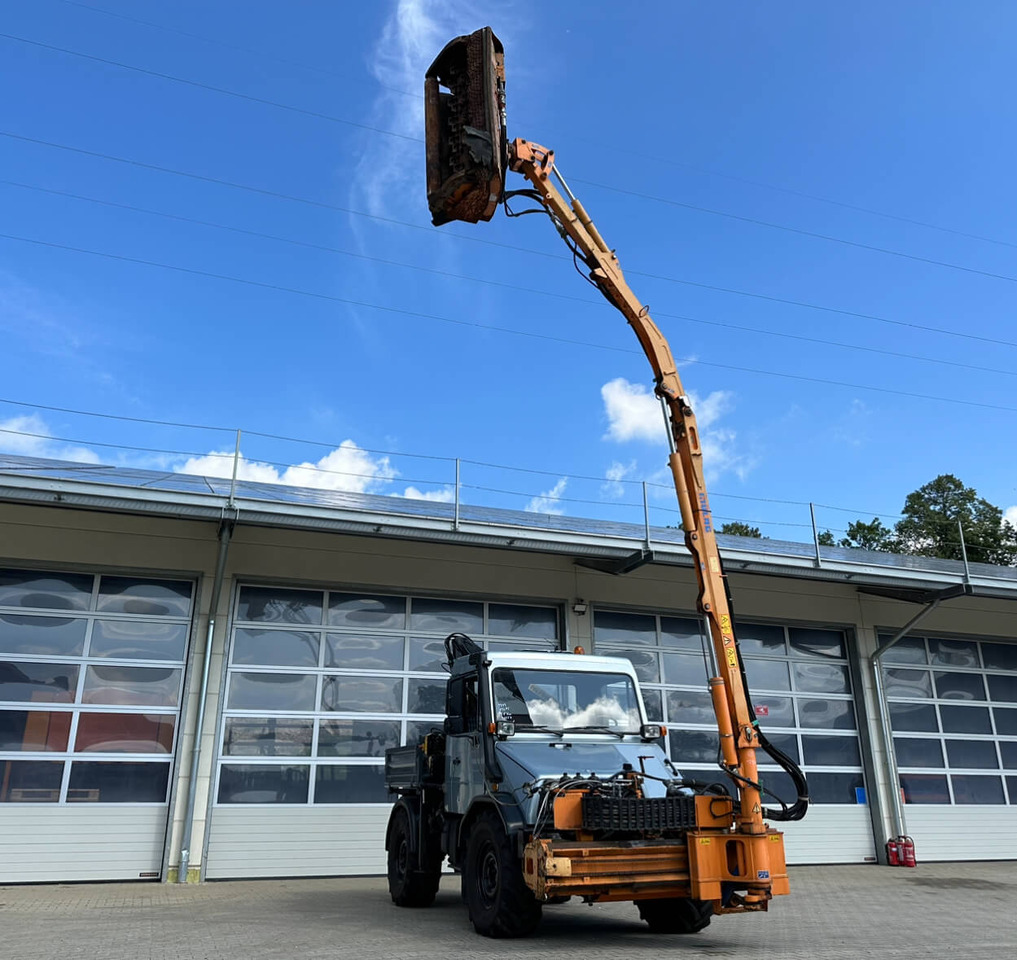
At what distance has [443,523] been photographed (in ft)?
43.5

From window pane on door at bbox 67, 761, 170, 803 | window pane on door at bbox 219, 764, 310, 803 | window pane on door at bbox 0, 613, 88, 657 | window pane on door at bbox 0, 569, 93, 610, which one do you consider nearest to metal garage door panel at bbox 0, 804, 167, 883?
window pane on door at bbox 67, 761, 170, 803

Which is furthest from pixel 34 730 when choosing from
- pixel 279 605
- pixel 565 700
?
pixel 565 700

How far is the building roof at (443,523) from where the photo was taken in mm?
11883

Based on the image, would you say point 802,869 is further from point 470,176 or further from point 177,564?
point 470,176

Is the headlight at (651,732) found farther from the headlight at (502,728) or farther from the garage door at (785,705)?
the garage door at (785,705)

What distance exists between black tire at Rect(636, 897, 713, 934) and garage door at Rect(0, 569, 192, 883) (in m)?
7.29

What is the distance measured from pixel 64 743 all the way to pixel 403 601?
5087mm

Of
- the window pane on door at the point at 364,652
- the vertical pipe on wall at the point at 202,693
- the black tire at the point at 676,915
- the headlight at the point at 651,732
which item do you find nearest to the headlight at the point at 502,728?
the headlight at the point at 651,732

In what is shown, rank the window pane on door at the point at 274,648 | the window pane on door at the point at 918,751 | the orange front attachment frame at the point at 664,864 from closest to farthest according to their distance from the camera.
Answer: the orange front attachment frame at the point at 664,864 < the window pane on door at the point at 274,648 < the window pane on door at the point at 918,751

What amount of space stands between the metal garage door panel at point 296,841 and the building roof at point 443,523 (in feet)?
13.2

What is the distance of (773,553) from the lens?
15078 mm

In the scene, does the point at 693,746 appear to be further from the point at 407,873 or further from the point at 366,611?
the point at 407,873

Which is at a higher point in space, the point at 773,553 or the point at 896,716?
the point at 773,553

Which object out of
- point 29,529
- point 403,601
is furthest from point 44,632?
point 403,601
